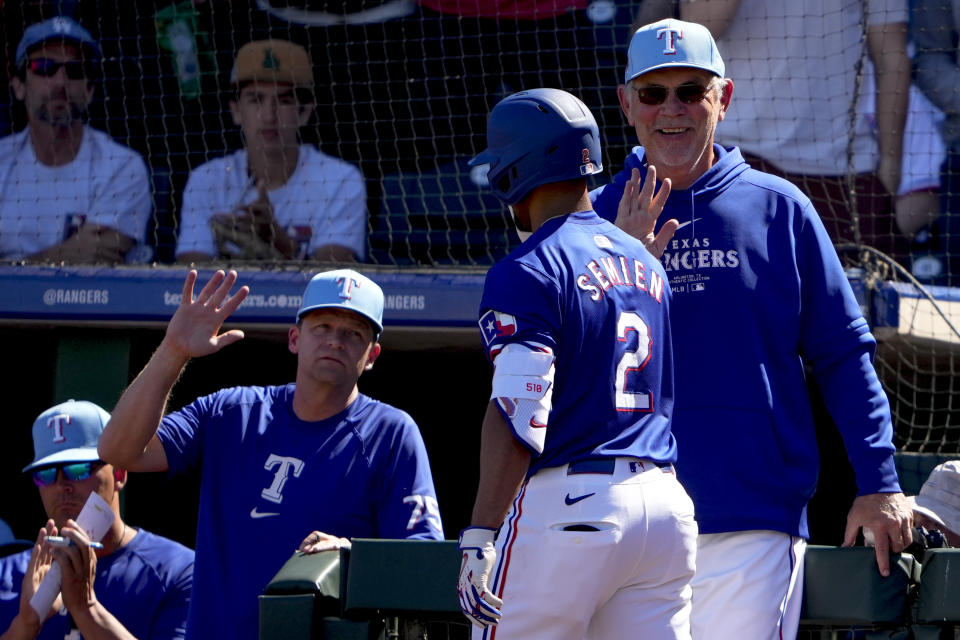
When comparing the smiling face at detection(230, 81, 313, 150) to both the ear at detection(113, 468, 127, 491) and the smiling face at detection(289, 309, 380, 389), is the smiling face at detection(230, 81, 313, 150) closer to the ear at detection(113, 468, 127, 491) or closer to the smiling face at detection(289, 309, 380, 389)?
the ear at detection(113, 468, 127, 491)

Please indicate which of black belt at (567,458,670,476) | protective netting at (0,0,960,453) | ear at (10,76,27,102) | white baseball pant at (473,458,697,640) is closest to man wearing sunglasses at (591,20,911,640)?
white baseball pant at (473,458,697,640)

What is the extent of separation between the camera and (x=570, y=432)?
2170 millimetres

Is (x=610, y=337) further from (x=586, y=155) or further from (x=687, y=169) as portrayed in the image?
(x=687, y=169)

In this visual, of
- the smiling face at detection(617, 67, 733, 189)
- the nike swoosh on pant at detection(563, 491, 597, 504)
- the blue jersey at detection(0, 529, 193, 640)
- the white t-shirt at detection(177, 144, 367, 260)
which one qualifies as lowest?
the blue jersey at detection(0, 529, 193, 640)

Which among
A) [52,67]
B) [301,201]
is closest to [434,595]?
[301,201]

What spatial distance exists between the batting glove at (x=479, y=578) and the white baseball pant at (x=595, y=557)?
43mm

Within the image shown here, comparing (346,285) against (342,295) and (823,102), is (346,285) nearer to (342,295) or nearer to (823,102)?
(342,295)

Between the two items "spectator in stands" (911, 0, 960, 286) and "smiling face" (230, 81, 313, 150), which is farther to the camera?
"smiling face" (230, 81, 313, 150)

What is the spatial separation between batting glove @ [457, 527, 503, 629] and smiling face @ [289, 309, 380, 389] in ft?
4.29

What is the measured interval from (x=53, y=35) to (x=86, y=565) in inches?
122

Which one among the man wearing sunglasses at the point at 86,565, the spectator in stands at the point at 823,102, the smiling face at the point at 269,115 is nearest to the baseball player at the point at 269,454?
the man wearing sunglasses at the point at 86,565

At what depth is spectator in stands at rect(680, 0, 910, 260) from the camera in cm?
517

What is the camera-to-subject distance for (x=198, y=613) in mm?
3100

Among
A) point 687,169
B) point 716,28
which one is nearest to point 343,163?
point 716,28
